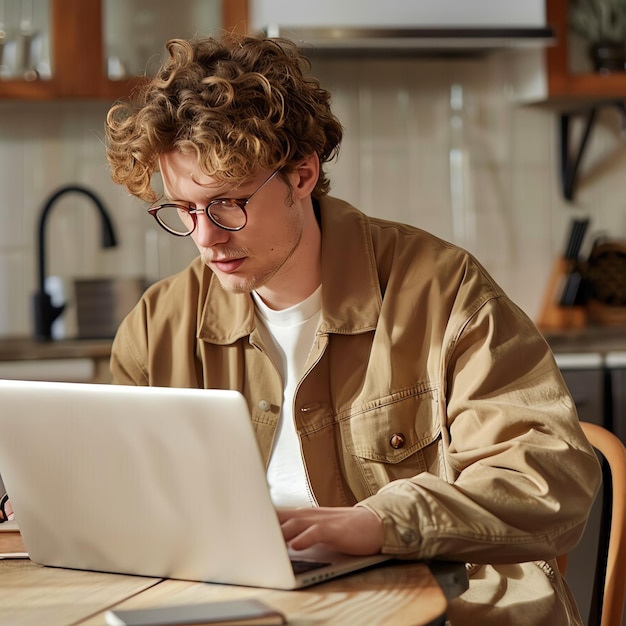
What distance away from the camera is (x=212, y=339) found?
5.49ft

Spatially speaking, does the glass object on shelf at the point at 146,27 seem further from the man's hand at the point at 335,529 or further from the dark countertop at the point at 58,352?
the man's hand at the point at 335,529

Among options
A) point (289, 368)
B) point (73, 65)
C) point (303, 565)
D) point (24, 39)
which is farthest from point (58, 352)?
point (303, 565)

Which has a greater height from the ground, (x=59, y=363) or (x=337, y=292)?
(x=337, y=292)

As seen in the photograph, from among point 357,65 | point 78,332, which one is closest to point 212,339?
point 78,332

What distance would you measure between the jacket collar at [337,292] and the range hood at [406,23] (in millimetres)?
1370

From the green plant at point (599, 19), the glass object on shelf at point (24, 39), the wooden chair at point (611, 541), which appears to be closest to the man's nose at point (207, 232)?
the wooden chair at point (611, 541)

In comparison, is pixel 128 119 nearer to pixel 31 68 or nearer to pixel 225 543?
pixel 225 543

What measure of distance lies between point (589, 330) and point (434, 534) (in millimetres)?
2068

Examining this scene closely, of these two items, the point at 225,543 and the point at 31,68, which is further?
the point at 31,68

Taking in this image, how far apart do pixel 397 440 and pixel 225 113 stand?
20.4 inches

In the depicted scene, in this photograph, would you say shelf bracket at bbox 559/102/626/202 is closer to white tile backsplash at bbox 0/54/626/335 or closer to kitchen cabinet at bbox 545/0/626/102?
white tile backsplash at bbox 0/54/626/335

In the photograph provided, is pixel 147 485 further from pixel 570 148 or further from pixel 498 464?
pixel 570 148

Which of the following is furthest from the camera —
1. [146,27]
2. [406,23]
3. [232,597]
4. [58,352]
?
[146,27]

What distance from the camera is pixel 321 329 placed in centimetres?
158
